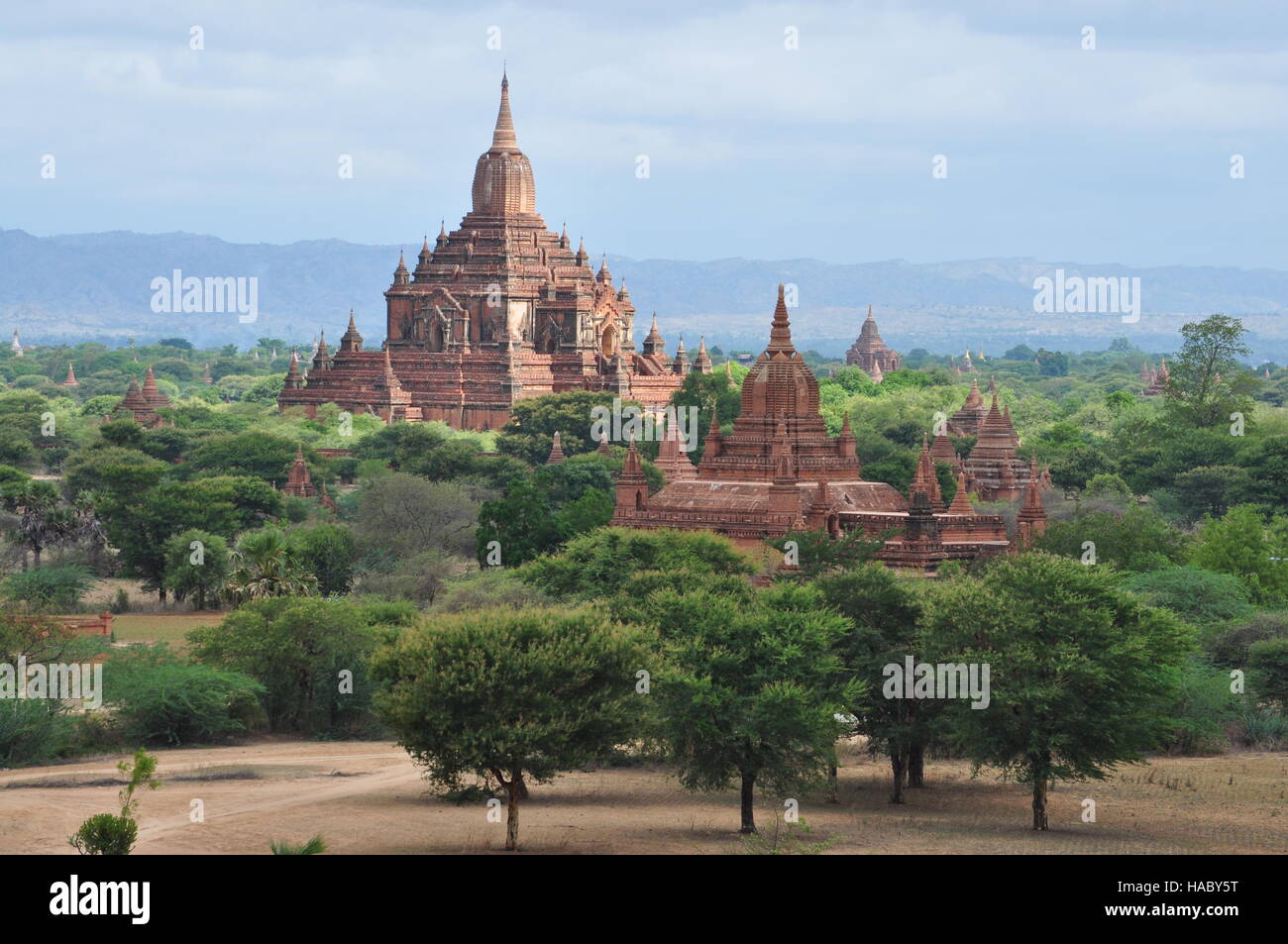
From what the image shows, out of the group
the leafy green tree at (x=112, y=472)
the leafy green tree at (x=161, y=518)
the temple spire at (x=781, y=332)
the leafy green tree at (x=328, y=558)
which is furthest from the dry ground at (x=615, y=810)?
the leafy green tree at (x=112, y=472)

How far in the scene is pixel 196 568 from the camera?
232 ft

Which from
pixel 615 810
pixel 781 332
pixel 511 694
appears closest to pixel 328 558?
pixel 781 332

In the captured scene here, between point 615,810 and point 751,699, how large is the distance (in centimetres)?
368

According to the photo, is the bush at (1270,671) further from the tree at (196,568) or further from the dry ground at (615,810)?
the tree at (196,568)

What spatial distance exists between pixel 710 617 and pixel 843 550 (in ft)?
43.6

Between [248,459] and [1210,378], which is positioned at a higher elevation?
[1210,378]

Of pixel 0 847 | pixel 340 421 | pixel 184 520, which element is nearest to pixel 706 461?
pixel 184 520

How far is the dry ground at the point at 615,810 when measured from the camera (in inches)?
1549

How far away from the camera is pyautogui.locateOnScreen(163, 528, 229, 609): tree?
70.8 m

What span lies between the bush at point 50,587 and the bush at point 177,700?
10141 millimetres

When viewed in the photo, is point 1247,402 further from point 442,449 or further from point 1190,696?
point 1190,696

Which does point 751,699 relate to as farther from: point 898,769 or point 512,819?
point 898,769

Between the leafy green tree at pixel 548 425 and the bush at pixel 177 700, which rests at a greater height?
the leafy green tree at pixel 548 425

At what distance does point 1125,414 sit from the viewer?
143m
